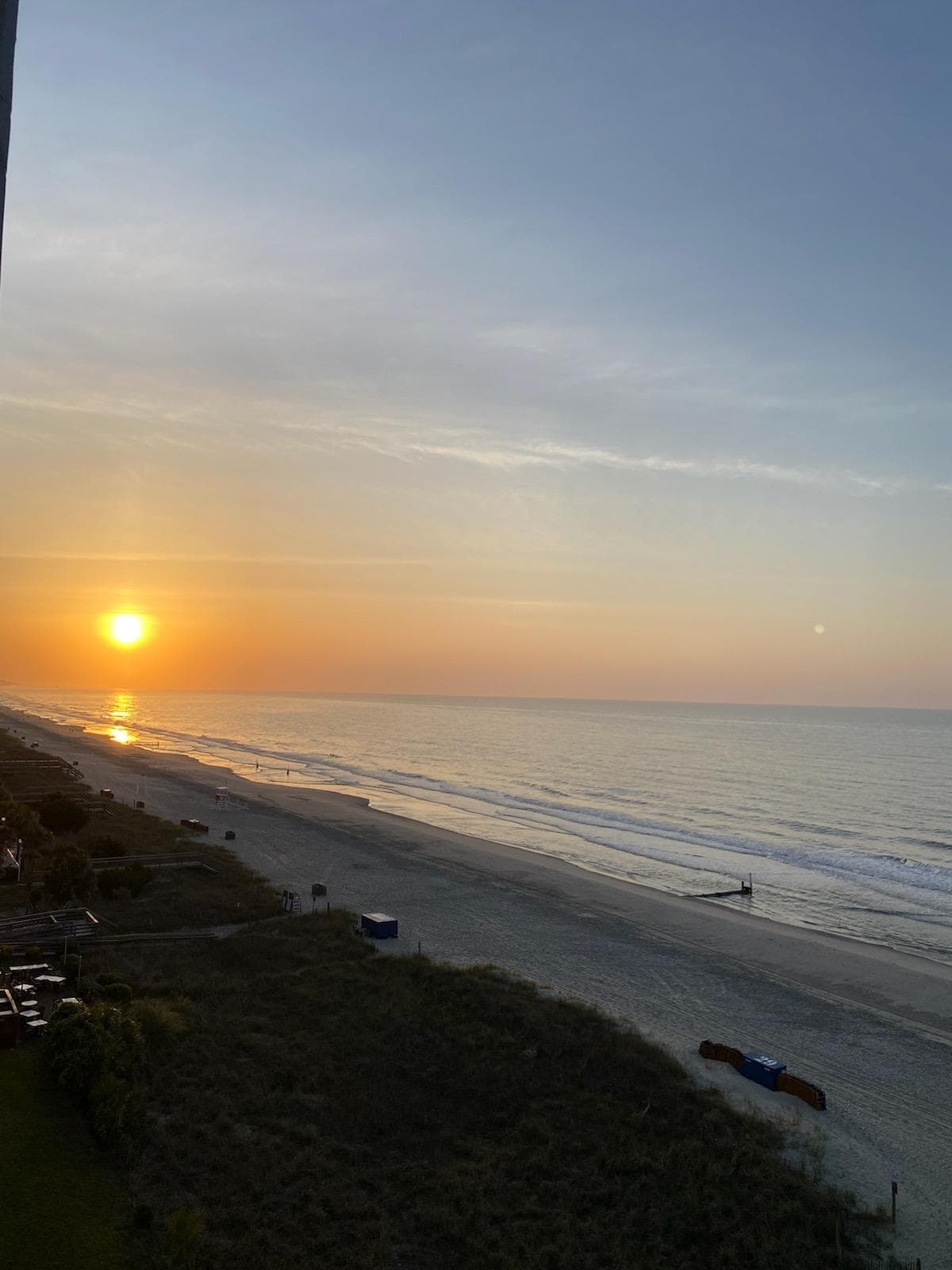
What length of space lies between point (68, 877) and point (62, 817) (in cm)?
2658

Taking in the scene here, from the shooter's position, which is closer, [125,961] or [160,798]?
[125,961]

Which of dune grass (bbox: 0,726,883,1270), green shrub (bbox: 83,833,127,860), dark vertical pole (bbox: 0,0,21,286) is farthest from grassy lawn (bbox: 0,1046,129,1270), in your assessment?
green shrub (bbox: 83,833,127,860)

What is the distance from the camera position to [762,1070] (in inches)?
1220

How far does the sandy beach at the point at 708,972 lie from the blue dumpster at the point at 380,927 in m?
0.69

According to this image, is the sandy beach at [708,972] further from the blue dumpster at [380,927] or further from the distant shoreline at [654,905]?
the blue dumpster at [380,927]

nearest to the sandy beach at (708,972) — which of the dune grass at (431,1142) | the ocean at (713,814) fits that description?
the dune grass at (431,1142)

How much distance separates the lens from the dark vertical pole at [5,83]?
33.0ft

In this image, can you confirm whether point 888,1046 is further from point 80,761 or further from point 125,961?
point 80,761

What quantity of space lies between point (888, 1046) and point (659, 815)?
221 ft

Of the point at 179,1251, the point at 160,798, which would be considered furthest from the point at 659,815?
the point at 179,1251

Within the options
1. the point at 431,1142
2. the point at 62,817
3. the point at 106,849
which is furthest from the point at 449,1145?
the point at 62,817

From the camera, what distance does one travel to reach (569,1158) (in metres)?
24.8

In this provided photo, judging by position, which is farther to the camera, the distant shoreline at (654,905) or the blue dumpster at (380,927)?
the blue dumpster at (380,927)

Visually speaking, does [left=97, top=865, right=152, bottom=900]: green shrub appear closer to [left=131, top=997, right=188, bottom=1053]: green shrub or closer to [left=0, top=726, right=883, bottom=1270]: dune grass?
[left=0, top=726, right=883, bottom=1270]: dune grass
